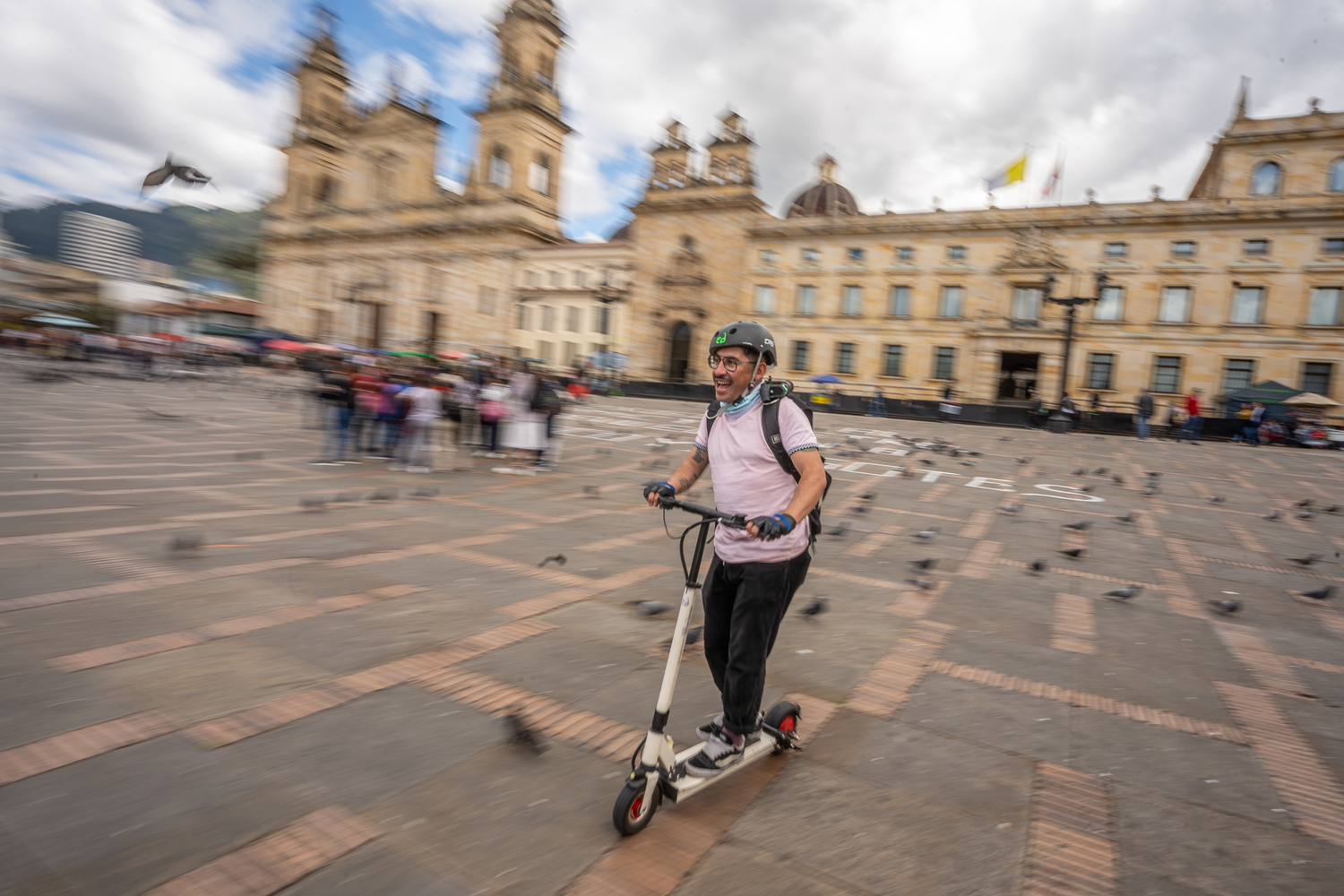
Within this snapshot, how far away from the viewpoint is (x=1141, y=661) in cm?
467

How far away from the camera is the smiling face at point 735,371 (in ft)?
9.32

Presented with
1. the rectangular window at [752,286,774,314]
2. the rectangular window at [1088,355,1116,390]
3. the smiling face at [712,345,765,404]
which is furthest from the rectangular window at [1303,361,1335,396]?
the smiling face at [712,345,765,404]

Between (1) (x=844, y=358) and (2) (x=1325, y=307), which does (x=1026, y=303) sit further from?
(2) (x=1325, y=307)

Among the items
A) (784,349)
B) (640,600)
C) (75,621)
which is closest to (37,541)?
(75,621)

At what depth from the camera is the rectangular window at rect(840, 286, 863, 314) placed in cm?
4538

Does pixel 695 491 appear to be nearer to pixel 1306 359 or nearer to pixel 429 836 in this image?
pixel 429 836

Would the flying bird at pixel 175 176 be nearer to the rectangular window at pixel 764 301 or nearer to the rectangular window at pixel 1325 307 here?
the rectangular window at pixel 764 301

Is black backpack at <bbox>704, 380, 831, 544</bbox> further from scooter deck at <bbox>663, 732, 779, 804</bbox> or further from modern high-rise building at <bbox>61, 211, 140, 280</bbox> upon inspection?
modern high-rise building at <bbox>61, 211, 140, 280</bbox>

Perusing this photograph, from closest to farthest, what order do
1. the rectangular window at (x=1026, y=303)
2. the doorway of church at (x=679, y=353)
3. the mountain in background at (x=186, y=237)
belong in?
the rectangular window at (x=1026, y=303) < the doorway of church at (x=679, y=353) < the mountain in background at (x=186, y=237)

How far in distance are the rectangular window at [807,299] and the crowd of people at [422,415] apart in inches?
1417

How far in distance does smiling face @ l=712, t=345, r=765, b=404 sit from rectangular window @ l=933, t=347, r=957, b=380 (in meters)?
43.0

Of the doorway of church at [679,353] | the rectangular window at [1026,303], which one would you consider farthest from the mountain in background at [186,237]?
the rectangular window at [1026,303]

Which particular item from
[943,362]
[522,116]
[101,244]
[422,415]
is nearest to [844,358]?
[943,362]

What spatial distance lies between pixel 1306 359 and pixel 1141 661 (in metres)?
41.7
